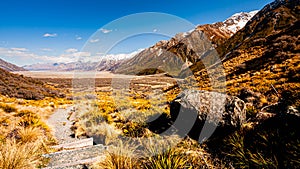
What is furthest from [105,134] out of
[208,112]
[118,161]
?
[208,112]

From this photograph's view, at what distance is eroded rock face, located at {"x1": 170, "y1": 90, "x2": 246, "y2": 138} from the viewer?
7.20m

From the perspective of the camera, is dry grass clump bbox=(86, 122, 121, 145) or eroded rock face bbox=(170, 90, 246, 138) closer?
eroded rock face bbox=(170, 90, 246, 138)

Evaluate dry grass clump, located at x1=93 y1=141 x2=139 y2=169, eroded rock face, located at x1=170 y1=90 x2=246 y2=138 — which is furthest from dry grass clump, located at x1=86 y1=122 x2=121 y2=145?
dry grass clump, located at x1=93 y1=141 x2=139 y2=169

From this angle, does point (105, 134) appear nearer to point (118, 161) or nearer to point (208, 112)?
point (118, 161)

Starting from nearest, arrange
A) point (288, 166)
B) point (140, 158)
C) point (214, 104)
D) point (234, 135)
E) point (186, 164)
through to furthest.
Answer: point (288, 166)
point (186, 164)
point (140, 158)
point (234, 135)
point (214, 104)

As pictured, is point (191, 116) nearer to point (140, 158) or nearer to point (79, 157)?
point (140, 158)

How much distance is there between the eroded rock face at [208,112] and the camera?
7.20 meters

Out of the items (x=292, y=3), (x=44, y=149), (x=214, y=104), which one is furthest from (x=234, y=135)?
(x=292, y=3)

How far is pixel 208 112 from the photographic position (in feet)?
24.6

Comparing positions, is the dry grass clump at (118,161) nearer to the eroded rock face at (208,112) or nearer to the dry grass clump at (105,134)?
the eroded rock face at (208,112)

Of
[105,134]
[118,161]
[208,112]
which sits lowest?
[105,134]

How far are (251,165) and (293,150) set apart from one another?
1.11 meters

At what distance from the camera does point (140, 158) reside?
610cm

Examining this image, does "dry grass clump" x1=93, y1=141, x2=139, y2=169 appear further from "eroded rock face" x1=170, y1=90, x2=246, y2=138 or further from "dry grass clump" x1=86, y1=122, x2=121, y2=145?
"dry grass clump" x1=86, y1=122, x2=121, y2=145
